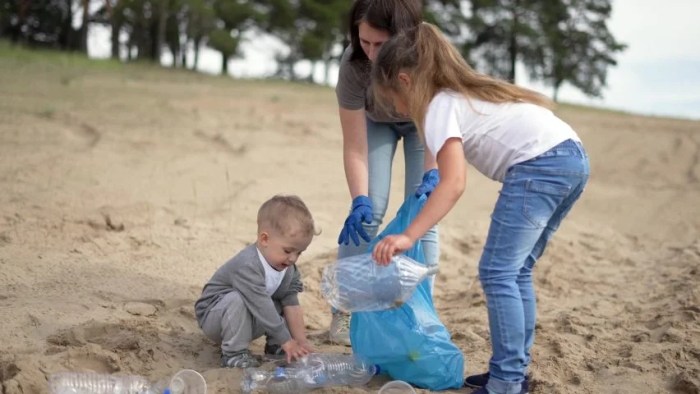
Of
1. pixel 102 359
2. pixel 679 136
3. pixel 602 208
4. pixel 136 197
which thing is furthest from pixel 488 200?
pixel 102 359

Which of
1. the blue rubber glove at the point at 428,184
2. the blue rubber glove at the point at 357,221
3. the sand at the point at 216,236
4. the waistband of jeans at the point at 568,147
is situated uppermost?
A: the waistband of jeans at the point at 568,147

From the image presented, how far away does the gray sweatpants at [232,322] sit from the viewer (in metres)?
3.04

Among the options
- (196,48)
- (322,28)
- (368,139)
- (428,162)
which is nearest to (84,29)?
(196,48)

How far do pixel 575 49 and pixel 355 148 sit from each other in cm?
2181

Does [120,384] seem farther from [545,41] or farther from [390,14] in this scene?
[545,41]

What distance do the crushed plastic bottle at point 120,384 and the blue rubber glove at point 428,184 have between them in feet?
3.64

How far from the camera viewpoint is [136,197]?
568 cm

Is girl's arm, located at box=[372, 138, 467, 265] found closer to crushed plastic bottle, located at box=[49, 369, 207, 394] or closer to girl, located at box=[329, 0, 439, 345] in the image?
girl, located at box=[329, 0, 439, 345]

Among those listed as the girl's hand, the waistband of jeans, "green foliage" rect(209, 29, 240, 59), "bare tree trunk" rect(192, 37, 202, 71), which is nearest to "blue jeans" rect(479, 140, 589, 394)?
the waistband of jeans

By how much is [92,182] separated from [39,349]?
3.01 meters

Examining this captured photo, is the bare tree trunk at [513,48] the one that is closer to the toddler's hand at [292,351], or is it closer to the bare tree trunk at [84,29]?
the bare tree trunk at [84,29]

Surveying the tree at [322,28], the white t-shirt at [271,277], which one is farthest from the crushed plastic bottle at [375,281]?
the tree at [322,28]

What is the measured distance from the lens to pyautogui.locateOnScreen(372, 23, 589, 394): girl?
267cm

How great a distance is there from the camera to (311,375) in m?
3.01
